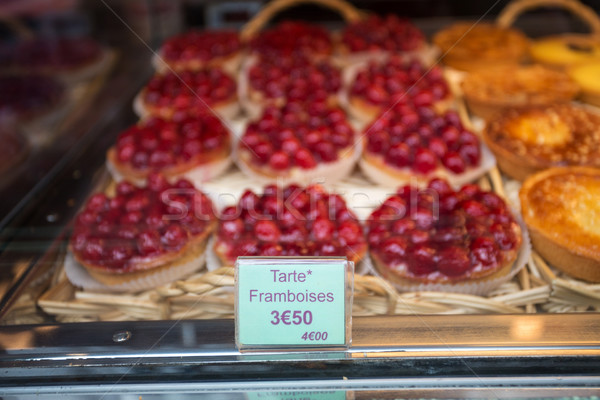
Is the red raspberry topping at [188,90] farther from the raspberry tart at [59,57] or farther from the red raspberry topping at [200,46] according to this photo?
the raspberry tart at [59,57]

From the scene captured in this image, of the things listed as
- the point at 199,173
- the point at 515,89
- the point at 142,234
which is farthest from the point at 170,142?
the point at 515,89

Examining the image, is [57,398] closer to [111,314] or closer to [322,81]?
[111,314]

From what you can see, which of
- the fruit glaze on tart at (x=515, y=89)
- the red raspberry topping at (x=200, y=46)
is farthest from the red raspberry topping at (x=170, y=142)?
the fruit glaze on tart at (x=515, y=89)

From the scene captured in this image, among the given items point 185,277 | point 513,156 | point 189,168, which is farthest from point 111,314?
point 513,156

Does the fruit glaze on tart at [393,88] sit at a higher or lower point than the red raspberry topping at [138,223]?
higher

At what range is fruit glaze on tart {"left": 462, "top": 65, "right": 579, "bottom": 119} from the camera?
2.24m

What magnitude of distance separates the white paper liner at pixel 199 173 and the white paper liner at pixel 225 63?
81 centimetres

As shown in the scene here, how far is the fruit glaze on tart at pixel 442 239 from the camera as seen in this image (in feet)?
4.44

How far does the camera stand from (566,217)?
154 cm

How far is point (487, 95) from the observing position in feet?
7.48

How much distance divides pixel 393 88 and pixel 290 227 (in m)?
1.10

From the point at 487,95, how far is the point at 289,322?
5.47 ft

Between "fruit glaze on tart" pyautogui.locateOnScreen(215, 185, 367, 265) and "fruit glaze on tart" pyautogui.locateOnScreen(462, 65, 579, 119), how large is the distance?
1.06 m

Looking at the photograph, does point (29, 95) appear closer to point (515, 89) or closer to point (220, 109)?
A: point (220, 109)
